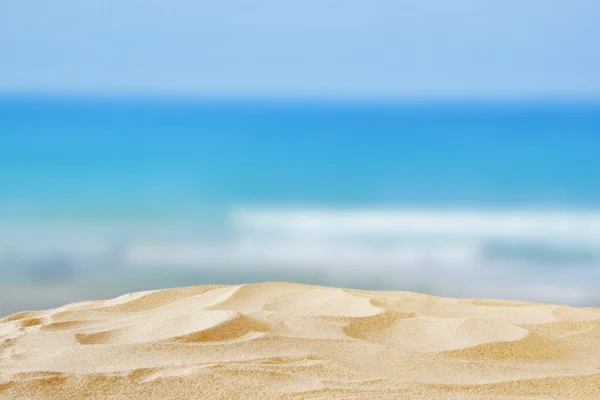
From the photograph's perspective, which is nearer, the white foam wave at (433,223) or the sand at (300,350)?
the sand at (300,350)

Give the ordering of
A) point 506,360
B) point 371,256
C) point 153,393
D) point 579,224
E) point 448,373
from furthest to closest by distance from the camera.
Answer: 1. point 579,224
2. point 371,256
3. point 506,360
4. point 448,373
5. point 153,393

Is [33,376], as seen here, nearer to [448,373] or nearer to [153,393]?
[153,393]

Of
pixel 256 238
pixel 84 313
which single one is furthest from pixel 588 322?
pixel 256 238

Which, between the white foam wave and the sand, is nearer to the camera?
the sand

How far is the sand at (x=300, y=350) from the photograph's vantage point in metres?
1.69

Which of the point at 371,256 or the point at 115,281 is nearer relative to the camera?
the point at 115,281

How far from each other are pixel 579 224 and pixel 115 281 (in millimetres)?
3494

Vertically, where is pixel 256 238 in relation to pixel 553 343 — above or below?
above

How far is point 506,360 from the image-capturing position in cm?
196

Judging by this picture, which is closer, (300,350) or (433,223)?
(300,350)

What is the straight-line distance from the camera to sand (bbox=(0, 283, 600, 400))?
169 centimetres

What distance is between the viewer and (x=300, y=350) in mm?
1939

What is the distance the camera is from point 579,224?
17.3ft

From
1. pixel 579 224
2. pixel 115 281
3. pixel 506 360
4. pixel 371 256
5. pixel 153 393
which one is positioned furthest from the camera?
pixel 579 224
